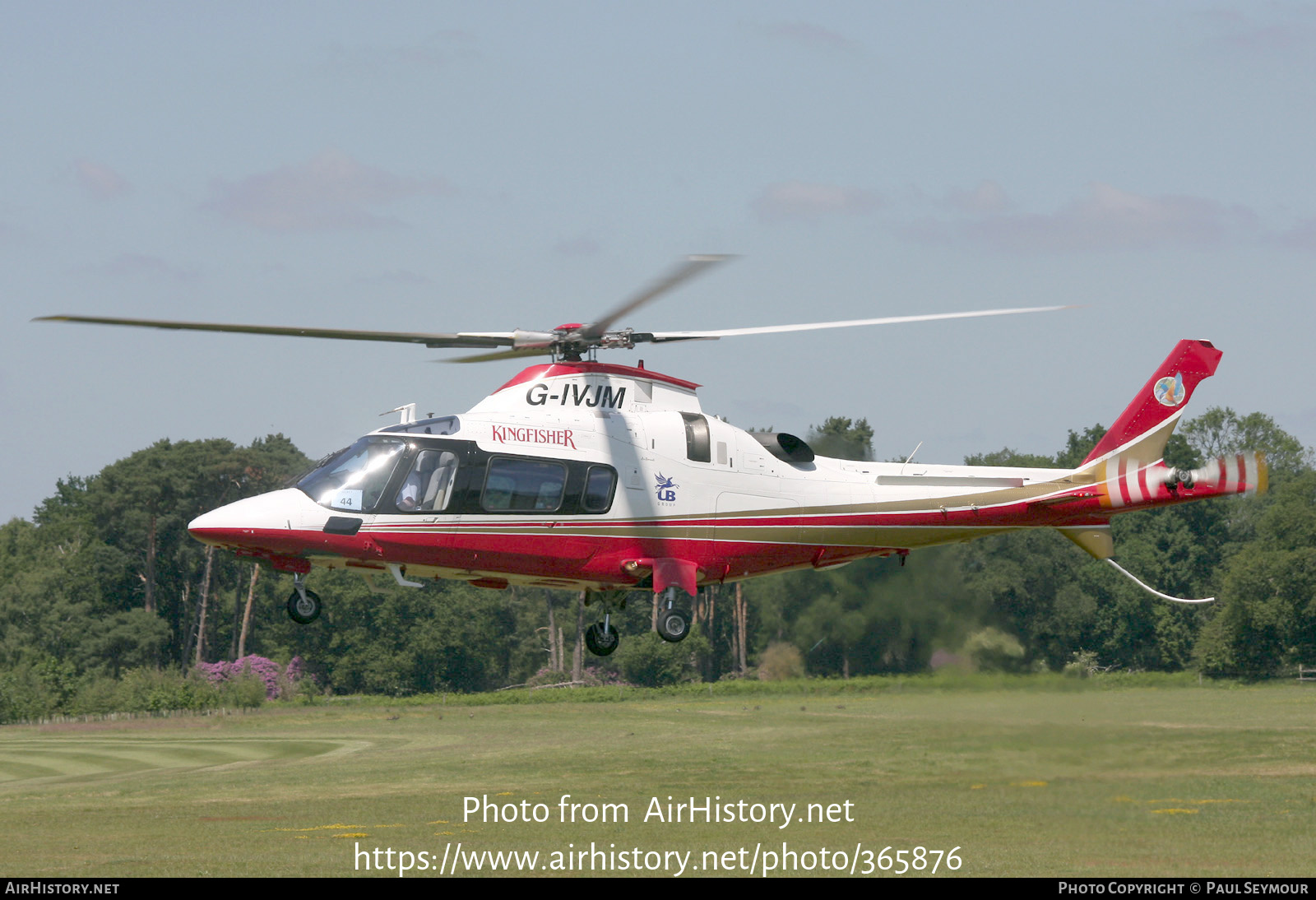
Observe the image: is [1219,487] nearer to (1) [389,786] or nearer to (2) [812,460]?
(2) [812,460]

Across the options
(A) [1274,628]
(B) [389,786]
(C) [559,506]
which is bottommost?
(B) [389,786]

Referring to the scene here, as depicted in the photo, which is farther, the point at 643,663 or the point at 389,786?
the point at 643,663

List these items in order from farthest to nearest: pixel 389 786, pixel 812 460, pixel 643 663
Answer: pixel 643 663 < pixel 389 786 < pixel 812 460

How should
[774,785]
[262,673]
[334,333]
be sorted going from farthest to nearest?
1. [262,673]
2. [774,785]
3. [334,333]

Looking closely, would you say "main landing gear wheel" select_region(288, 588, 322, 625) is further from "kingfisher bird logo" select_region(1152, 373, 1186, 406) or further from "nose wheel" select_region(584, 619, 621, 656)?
"kingfisher bird logo" select_region(1152, 373, 1186, 406)

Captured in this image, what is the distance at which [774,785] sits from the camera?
5009 centimetres

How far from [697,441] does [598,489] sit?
1766 mm

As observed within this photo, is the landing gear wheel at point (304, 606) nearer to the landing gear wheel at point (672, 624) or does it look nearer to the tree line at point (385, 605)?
the landing gear wheel at point (672, 624)

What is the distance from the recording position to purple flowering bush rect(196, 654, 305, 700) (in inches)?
3548

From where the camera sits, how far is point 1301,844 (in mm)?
34906

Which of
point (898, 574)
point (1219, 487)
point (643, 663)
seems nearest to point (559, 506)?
point (898, 574)

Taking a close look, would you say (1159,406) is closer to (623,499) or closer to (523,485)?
(623,499)

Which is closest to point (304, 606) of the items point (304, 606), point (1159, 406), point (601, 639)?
point (304, 606)

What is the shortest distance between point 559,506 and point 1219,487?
393 inches
